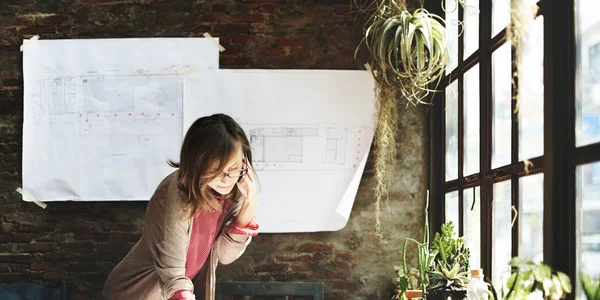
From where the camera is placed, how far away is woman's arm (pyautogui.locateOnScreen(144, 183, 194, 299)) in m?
2.69

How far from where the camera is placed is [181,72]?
414cm

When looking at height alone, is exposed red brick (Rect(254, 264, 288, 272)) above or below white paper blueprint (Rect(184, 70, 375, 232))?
below

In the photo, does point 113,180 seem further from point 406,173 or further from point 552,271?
point 552,271

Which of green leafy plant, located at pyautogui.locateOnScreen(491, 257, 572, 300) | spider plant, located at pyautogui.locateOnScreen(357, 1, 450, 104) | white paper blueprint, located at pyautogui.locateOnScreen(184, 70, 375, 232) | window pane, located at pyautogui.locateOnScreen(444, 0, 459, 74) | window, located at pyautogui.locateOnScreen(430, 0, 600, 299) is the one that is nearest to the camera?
green leafy plant, located at pyautogui.locateOnScreen(491, 257, 572, 300)

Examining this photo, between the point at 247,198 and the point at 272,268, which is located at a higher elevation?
the point at 247,198

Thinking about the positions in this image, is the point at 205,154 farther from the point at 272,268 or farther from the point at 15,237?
the point at 15,237

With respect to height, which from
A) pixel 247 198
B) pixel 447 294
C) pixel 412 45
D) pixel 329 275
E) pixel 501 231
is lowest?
pixel 329 275

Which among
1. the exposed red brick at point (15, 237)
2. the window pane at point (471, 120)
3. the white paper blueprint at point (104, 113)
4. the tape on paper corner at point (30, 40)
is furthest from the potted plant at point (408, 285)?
the tape on paper corner at point (30, 40)

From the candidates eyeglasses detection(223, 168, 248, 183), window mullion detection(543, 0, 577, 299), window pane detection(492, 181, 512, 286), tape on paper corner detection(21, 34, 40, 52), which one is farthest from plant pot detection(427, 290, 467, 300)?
tape on paper corner detection(21, 34, 40, 52)

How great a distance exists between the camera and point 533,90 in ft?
7.73

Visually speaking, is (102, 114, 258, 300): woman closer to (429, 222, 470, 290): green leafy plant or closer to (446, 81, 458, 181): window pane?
(429, 222, 470, 290): green leafy plant

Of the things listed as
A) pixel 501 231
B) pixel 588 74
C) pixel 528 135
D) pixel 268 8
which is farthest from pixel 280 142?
pixel 588 74

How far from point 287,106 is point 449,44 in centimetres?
100

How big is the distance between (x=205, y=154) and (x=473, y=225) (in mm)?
1254
